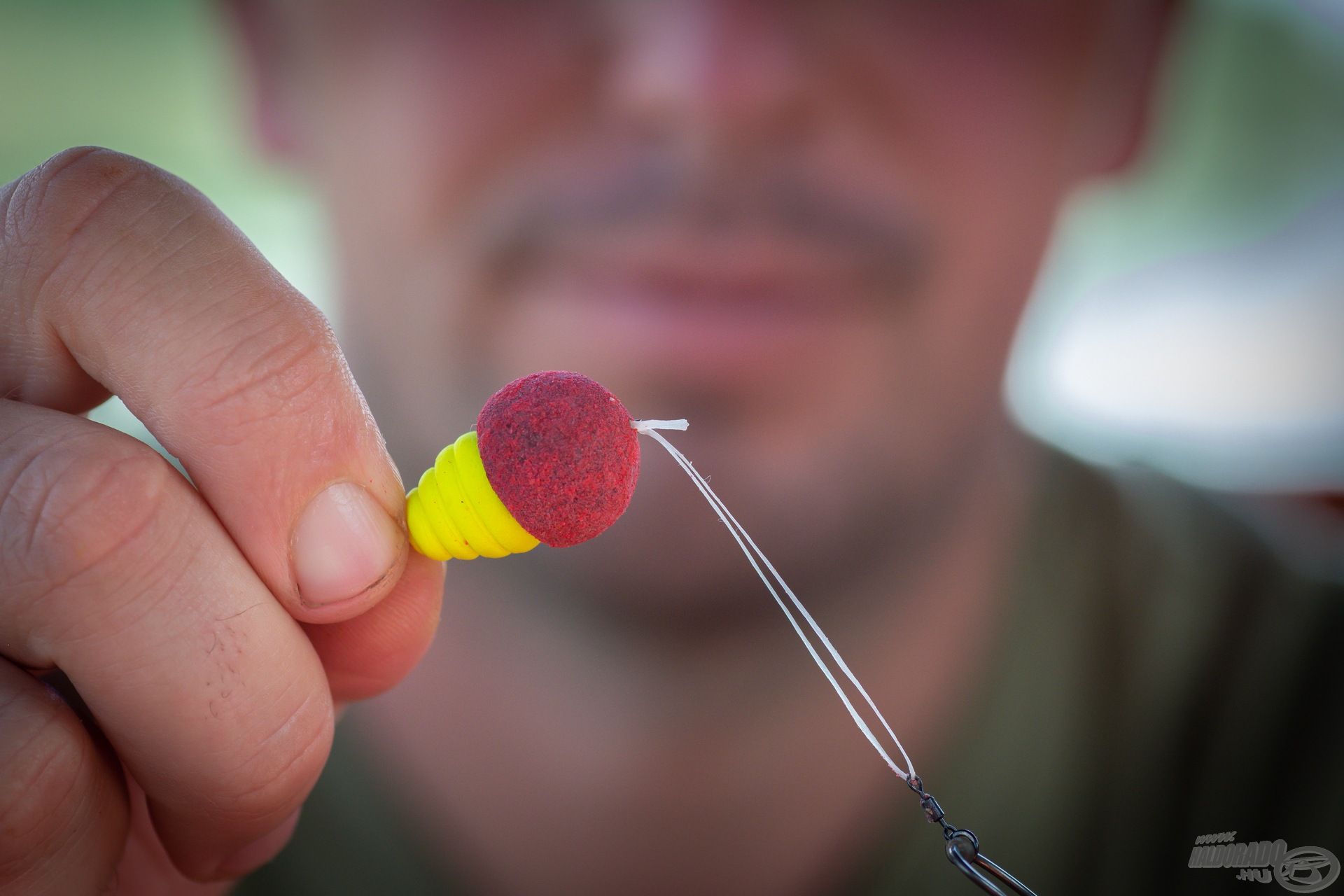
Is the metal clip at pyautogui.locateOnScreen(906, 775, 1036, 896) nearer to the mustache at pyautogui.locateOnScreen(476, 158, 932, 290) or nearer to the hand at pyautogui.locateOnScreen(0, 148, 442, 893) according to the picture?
the hand at pyautogui.locateOnScreen(0, 148, 442, 893)

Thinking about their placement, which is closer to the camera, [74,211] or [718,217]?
[74,211]

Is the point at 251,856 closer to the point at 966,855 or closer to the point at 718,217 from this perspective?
the point at 966,855

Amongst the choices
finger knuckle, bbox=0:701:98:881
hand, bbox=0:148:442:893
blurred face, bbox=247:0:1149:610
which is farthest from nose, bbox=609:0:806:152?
finger knuckle, bbox=0:701:98:881

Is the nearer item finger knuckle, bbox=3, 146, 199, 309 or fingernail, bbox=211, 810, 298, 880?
finger knuckle, bbox=3, 146, 199, 309

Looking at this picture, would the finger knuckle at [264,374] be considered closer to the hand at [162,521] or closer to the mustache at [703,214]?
the hand at [162,521]

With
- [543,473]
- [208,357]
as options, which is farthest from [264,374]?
[543,473]

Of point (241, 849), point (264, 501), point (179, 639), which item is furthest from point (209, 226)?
point (241, 849)

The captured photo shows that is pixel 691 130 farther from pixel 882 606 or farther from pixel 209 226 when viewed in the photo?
pixel 882 606

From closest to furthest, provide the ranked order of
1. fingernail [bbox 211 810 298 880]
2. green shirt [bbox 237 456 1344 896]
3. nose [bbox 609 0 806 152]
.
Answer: fingernail [bbox 211 810 298 880] → nose [bbox 609 0 806 152] → green shirt [bbox 237 456 1344 896]
